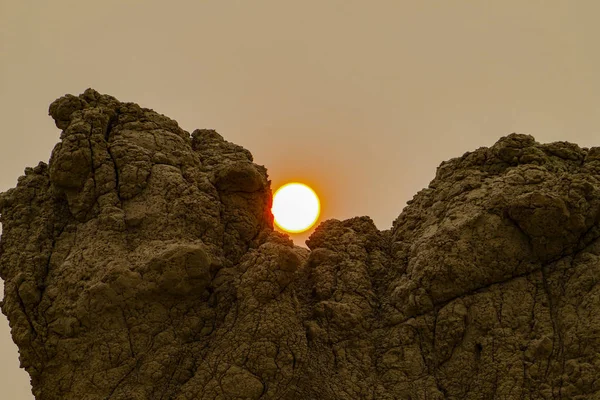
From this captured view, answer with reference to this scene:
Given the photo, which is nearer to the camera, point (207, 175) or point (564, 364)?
point (564, 364)

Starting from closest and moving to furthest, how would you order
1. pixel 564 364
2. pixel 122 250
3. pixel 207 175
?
pixel 564 364
pixel 122 250
pixel 207 175

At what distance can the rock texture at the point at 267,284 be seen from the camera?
7.53 m

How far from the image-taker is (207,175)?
8836 mm

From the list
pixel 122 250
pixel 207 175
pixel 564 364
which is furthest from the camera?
pixel 207 175

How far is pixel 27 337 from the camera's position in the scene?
7.65 metres

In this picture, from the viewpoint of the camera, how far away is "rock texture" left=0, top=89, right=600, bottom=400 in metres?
7.53

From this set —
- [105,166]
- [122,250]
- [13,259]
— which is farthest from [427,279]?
[13,259]

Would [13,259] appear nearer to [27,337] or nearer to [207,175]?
[27,337]

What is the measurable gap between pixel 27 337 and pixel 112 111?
2.96 metres

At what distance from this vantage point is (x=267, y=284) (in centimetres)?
782

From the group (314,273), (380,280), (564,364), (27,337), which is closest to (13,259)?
(27,337)

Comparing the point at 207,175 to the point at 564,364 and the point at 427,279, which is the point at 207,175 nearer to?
the point at 427,279

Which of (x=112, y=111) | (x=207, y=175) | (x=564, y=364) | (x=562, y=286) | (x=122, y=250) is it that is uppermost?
(x=112, y=111)

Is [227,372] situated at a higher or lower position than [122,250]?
lower
